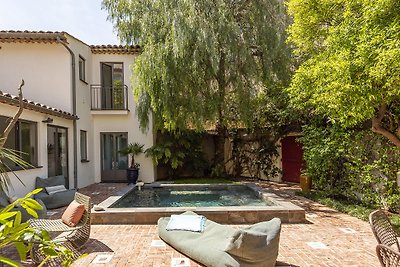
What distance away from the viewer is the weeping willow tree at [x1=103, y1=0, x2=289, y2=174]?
11.9 meters

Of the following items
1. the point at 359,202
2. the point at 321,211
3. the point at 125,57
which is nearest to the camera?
the point at 321,211

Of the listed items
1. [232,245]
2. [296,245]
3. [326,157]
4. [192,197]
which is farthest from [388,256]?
[192,197]

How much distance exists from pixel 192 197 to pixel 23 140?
6154 mm

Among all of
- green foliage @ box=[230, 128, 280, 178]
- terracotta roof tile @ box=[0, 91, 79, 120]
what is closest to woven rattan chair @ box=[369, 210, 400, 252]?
terracotta roof tile @ box=[0, 91, 79, 120]

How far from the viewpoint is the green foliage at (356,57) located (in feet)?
16.3

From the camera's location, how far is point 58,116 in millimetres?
11359

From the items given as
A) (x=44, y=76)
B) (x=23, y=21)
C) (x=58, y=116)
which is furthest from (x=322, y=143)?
(x=23, y=21)

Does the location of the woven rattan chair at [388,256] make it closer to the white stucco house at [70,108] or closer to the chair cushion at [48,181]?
the white stucco house at [70,108]

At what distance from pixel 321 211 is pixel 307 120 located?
17.2 feet

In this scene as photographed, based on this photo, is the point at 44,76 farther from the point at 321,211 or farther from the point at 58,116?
the point at 321,211

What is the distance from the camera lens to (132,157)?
49.8ft

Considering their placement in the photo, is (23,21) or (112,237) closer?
(112,237)

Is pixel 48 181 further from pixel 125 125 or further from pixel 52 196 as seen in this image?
pixel 125 125

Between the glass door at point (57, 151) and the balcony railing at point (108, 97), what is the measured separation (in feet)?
10.3
